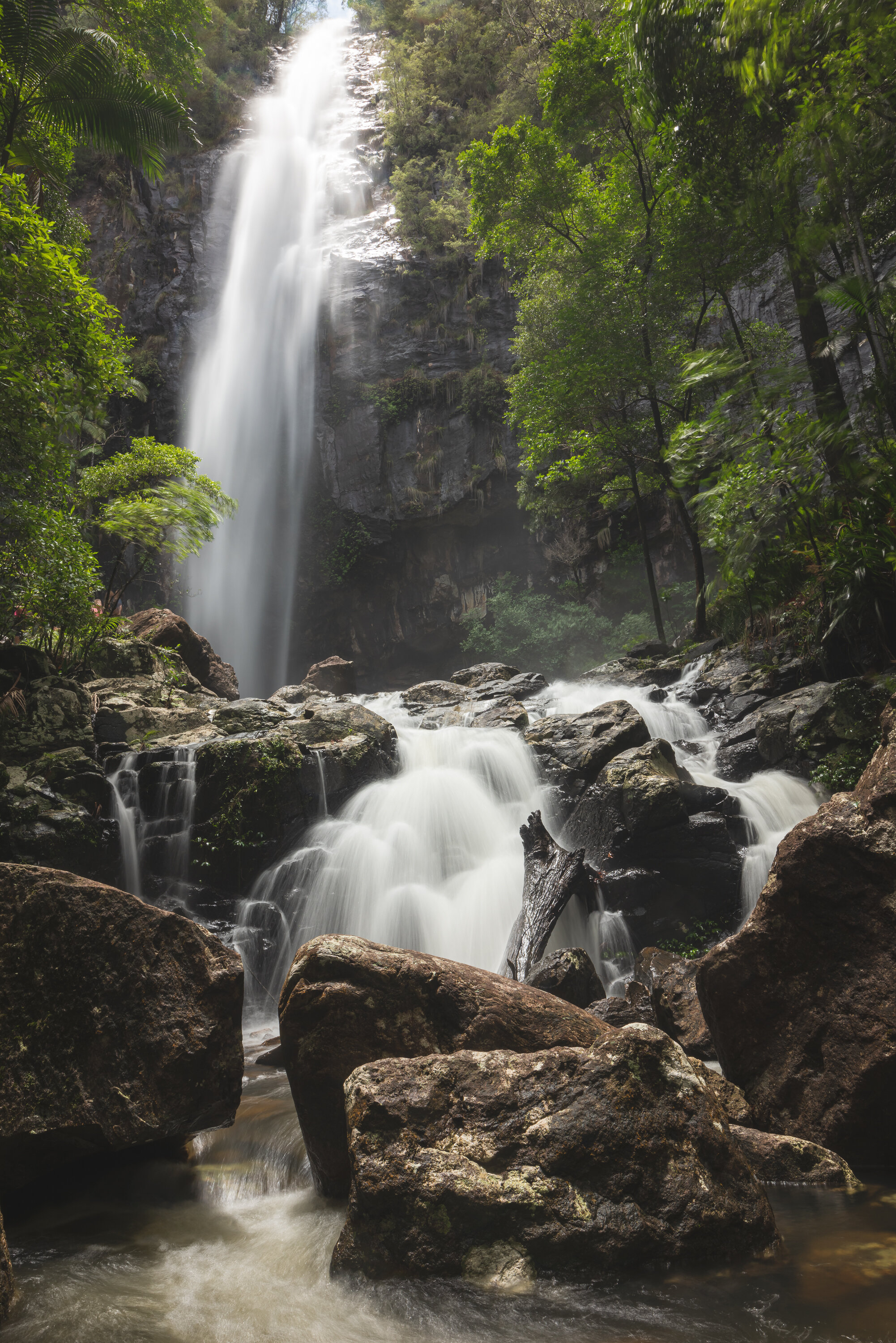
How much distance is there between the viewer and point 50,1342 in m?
2.10

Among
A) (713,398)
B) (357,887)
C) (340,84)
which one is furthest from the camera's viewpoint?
(340,84)

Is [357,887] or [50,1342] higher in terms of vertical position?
[357,887]

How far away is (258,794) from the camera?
8.76 metres

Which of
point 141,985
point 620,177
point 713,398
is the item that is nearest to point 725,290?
point 713,398

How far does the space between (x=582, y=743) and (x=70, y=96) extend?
11.7 metres

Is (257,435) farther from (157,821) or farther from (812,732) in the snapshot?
(812,732)

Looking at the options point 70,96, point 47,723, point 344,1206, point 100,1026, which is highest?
point 70,96

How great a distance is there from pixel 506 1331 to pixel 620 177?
18445mm

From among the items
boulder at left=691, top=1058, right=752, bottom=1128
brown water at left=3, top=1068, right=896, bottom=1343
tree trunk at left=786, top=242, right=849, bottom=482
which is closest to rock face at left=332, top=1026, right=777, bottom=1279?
brown water at left=3, top=1068, right=896, bottom=1343

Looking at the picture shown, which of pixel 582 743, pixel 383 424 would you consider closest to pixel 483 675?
pixel 582 743

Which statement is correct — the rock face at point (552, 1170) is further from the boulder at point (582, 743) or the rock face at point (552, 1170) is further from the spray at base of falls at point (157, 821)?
the spray at base of falls at point (157, 821)

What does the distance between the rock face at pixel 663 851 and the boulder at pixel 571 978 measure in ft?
5.05

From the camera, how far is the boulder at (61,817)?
7.19m

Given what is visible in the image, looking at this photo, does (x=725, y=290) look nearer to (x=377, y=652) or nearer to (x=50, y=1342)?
(x=50, y=1342)
